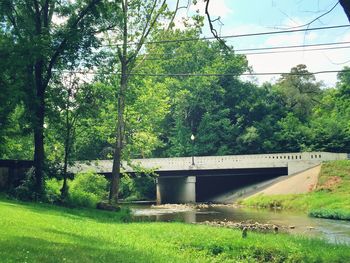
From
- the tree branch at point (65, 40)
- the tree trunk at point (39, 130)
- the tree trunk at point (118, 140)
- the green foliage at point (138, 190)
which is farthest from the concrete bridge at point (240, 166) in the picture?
the tree branch at point (65, 40)

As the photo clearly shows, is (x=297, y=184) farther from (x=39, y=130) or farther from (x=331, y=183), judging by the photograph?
(x=39, y=130)

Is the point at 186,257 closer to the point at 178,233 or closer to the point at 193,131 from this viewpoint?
the point at 178,233

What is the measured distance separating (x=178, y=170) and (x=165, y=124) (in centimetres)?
3349

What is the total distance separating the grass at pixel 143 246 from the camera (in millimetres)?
11398

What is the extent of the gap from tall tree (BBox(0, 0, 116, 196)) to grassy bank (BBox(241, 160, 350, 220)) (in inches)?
866

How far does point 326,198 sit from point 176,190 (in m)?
30.3

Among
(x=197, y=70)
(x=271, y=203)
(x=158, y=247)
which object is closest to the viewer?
(x=158, y=247)

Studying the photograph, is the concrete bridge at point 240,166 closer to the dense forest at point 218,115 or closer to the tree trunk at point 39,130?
the dense forest at point 218,115

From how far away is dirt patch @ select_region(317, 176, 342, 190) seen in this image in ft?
151

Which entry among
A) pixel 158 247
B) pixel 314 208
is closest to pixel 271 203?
pixel 314 208

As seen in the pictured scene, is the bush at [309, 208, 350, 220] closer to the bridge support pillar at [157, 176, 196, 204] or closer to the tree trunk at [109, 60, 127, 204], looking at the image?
the tree trunk at [109, 60, 127, 204]

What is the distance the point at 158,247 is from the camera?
1555 cm

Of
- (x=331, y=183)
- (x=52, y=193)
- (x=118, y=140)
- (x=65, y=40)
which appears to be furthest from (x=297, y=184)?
(x=65, y=40)

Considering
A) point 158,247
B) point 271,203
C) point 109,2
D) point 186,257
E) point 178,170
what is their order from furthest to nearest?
1. point 178,170
2. point 271,203
3. point 109,2
4. point 158,247
5. point 186,257
